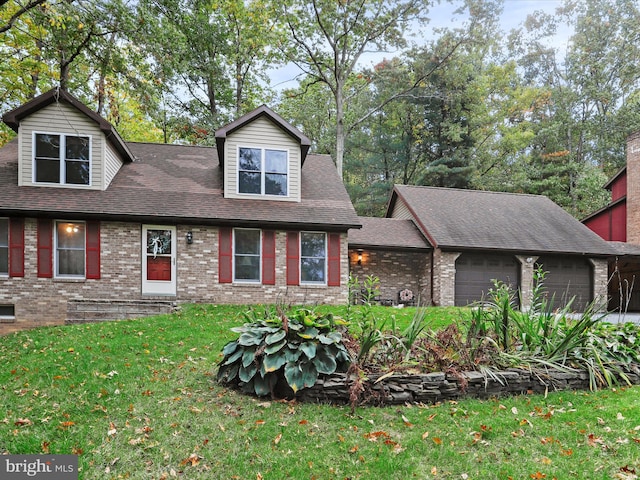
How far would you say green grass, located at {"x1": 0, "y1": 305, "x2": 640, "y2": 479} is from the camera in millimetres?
3189

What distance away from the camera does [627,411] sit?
4.09 meters

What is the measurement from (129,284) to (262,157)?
201 inches

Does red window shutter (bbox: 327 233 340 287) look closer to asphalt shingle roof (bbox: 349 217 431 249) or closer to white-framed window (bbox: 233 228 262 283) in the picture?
asphalt shingle roof (bbox: 349 217 431 249)

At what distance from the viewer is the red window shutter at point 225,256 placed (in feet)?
35.4

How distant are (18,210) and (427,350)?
10090mm

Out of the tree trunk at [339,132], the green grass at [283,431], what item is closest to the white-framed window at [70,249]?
the green grass at [283,431]

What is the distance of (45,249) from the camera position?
9961 mm

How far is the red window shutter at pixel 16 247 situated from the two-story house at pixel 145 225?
0.08ft

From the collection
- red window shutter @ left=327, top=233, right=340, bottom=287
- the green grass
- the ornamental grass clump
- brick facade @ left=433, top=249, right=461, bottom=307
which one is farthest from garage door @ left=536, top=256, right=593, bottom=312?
the green grass

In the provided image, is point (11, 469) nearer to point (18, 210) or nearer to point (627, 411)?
point (627, 411)

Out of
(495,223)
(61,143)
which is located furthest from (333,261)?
(61,143)

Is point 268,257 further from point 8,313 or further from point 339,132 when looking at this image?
point 339,132

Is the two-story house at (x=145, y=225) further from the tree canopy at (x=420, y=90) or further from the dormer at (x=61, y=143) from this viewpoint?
the tree canopy at (x=420, y=90)

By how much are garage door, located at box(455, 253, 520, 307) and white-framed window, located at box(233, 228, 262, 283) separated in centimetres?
683
